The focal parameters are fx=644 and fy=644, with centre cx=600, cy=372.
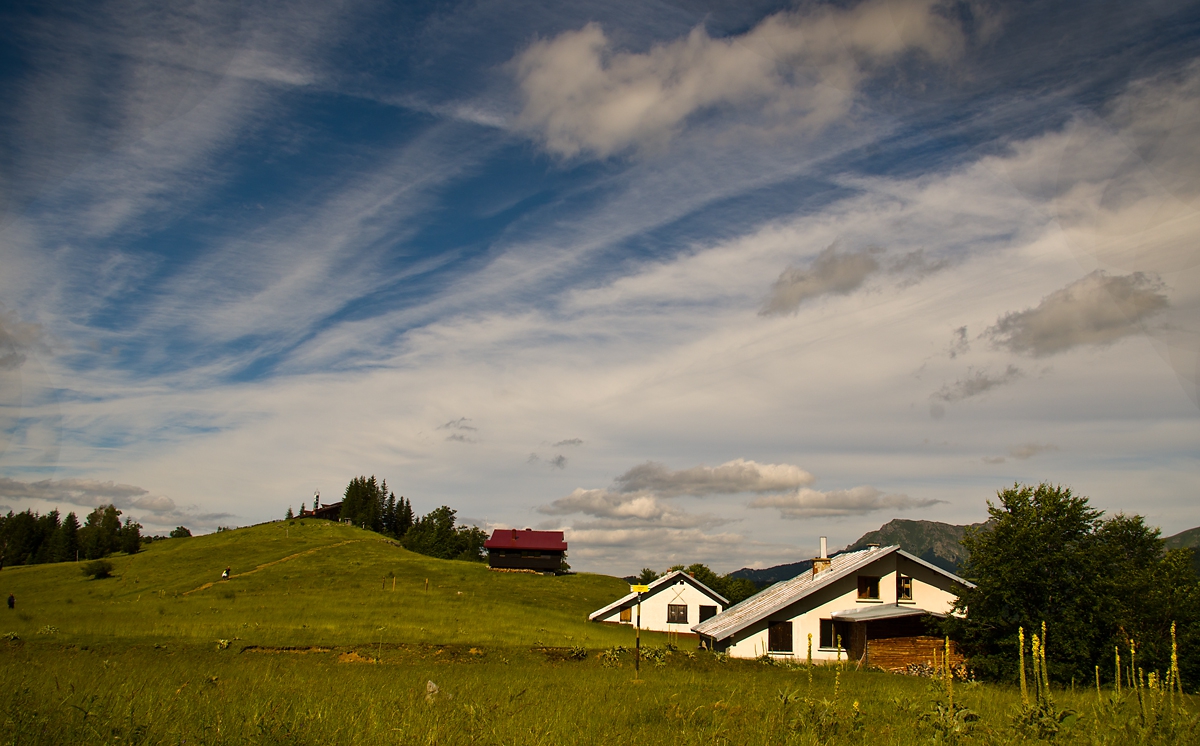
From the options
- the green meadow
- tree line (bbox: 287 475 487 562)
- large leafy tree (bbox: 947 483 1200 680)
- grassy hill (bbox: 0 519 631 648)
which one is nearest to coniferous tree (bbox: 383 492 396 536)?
tree line (bbox: 287 475 487 562)

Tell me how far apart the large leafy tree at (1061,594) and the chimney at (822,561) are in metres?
14.1

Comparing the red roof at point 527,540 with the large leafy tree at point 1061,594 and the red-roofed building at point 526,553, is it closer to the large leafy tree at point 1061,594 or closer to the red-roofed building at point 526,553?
the red-roofed building at point 526,553

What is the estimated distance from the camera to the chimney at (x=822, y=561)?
42062mm

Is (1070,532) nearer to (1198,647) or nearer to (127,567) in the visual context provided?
(1198,647)

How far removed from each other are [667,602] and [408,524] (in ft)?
433

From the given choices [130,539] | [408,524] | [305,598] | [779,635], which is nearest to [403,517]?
[408,524]

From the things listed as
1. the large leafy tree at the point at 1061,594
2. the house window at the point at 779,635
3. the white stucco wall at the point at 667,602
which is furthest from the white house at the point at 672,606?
the large leafy tree at the point at 1061,594

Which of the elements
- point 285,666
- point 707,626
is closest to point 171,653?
point 285,666

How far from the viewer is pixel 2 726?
6.57 metres

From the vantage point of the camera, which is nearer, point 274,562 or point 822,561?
point 822,561

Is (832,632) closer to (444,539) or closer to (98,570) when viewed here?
(98,570)

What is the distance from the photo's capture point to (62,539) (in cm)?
13475

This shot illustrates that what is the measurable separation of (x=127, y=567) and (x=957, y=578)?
108153 mm

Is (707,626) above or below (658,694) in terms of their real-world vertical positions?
below
